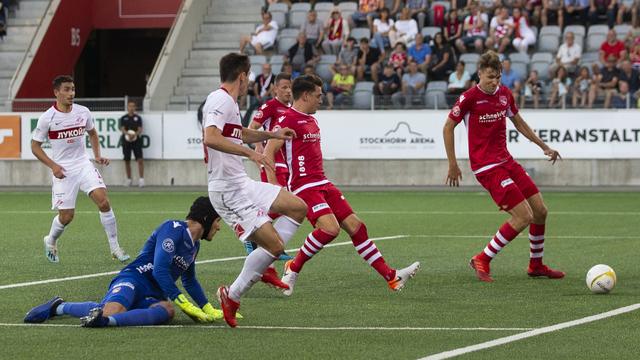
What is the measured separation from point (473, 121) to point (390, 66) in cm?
1845

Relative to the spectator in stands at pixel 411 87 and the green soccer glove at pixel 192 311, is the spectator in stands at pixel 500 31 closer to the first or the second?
the spectator in stands at pixel 411 87

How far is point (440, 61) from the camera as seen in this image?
3192 centimetres

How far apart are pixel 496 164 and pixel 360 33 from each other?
20916mm

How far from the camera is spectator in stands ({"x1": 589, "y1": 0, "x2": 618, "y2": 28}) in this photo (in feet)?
106

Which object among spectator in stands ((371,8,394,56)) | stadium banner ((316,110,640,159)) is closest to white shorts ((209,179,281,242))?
stadium banner ((316,110,640,159))

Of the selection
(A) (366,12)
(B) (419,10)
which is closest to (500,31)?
(B) (419,10)

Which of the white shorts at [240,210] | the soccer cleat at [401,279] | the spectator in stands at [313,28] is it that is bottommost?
the soccer cleat at [401,279]

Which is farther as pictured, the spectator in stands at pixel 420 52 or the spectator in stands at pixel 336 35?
the spectator in stands at pixel 336 35

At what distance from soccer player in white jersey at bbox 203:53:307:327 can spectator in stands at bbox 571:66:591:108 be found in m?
20.5

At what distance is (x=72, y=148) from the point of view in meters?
16.4

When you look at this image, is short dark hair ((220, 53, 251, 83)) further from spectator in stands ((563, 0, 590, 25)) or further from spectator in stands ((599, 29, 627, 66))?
spectator in stands ((563, 0, 590, 25))

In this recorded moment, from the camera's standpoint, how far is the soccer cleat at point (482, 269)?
13.1 meters

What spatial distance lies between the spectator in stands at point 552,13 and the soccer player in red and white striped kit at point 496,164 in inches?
765

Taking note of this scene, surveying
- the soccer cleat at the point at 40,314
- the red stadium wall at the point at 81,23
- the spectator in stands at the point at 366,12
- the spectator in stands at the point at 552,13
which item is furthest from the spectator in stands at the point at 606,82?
the soccer cleat at the point at 40,314
